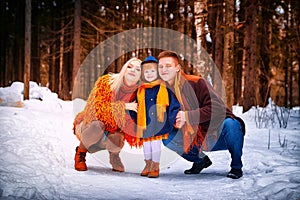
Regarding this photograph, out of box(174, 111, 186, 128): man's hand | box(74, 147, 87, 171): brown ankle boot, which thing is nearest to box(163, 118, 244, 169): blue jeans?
box(174, 111, 186, 128): man's hand

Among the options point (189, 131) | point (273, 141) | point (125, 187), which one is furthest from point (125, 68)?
point (273, 141)

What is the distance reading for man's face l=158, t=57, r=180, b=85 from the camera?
9.30ft

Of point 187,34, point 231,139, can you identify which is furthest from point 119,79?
point 187,34

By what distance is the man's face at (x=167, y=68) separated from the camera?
2.83 meters

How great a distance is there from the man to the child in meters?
0.07

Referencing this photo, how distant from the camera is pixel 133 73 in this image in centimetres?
290

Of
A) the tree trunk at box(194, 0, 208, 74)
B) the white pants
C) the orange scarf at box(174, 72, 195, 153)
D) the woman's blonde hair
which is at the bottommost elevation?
the white pants

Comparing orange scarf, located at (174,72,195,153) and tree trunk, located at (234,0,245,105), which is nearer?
orange scarf, located at (174,72,195,153)

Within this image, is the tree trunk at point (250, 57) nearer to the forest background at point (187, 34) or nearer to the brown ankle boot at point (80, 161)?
the forest background at point (187, 34)

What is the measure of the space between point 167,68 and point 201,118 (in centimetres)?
57

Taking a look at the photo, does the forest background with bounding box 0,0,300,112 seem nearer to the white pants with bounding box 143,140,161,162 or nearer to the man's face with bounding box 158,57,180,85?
the man's face with bounding box 158,57,180,85

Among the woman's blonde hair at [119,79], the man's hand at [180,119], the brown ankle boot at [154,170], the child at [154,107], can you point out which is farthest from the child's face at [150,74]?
the brown ankle boot at [154,170]

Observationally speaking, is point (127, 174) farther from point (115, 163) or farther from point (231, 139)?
point (231, 139)

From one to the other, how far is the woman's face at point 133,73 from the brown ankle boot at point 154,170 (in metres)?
0.85
